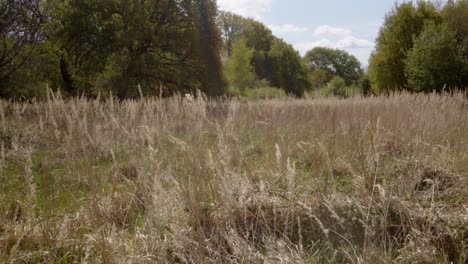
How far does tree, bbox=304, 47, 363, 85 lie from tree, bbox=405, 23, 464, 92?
4642 cm

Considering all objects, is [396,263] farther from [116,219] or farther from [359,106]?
[359,106]

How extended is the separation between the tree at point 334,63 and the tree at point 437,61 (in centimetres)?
4642

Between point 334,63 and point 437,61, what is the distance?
49339mm

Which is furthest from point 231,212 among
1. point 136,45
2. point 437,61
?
point 437,61

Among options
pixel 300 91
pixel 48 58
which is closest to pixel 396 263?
pixel 48 58

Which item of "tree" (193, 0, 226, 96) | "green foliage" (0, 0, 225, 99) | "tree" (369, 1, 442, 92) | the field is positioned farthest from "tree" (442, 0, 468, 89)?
the field

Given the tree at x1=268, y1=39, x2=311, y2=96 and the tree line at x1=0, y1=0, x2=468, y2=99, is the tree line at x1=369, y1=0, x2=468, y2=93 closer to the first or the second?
the tree line at x1=0, y1=0, x2=468, y2=99

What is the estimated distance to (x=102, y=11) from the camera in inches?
529

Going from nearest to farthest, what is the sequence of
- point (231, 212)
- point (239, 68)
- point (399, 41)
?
1. point (231, 212)
2. point (399, 41)
3. point (239, 68)

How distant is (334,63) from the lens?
63.1 meters

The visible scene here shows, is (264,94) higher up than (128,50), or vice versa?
(128,50)

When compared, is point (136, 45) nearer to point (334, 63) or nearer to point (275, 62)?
point (275, 62)

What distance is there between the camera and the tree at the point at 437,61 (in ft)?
51.3

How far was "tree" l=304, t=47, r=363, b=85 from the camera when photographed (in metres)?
62.6
